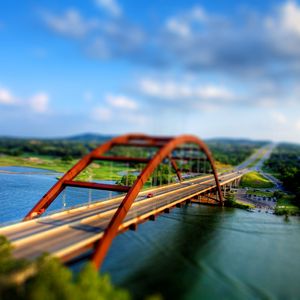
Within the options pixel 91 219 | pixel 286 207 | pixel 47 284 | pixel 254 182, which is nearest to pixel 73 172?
pixel 91 219

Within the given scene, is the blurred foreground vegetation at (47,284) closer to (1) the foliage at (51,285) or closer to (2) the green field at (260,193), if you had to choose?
(1) the foliage at (51,285)

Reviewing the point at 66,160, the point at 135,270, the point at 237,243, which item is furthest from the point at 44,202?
the point at 66,160

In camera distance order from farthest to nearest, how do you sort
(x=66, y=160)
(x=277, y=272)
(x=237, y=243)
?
(x=66, y=160)
(x=237, y=243)
(x=277, y=272)

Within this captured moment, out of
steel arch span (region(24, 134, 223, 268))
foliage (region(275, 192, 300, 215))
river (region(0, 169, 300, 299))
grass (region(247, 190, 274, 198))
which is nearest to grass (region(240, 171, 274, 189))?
grass (region(247, 190, 274, 198))

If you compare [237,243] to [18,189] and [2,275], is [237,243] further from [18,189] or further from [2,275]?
[18,189]

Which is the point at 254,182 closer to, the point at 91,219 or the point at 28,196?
the point at 28,196

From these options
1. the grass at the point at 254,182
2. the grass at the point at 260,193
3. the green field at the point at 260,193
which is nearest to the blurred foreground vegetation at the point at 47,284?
the grass at the point at 260,193

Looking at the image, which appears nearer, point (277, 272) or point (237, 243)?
point (277, 272)
